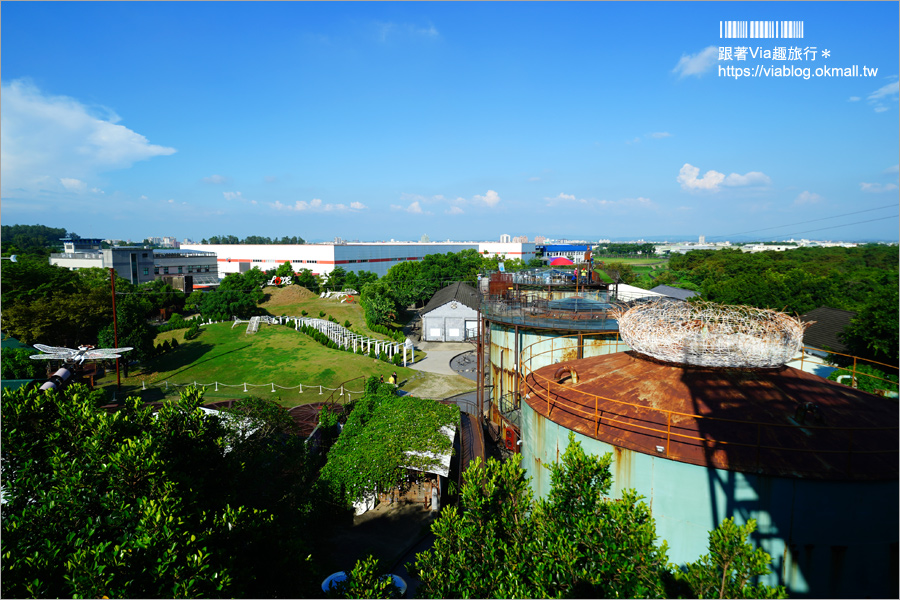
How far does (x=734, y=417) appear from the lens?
8539 millimetres

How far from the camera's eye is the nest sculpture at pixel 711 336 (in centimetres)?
1016

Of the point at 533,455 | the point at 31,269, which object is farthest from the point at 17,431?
the point at 31,269

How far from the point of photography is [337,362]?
34406mm

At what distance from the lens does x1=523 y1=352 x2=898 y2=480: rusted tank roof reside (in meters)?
7.42

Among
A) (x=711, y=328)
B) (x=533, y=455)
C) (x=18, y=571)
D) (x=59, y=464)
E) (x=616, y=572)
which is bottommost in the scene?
(x=533, y=455)

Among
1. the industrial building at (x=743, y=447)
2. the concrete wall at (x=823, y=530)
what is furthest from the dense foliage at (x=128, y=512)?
the concrete wall at (x=823, y=530)

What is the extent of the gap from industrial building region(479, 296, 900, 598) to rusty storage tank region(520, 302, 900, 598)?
2cm

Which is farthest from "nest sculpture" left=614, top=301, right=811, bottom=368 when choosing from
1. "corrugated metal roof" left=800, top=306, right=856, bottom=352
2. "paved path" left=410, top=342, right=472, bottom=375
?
"paved path" left=410, top=342, right=472, bottom=375

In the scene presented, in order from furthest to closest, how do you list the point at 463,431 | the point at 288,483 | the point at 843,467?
the point at 463,431 → the point at 288,483 → the point at 843,467

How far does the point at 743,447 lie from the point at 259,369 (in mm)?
31993

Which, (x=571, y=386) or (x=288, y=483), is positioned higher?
(x=571, y=386)

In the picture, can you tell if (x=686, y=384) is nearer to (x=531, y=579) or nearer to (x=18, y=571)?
(x=531, y=579)

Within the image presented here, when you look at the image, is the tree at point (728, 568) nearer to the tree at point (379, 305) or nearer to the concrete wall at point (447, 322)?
the concrete wall at point (447, 322)

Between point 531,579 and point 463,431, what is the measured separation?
1211 centimetres
